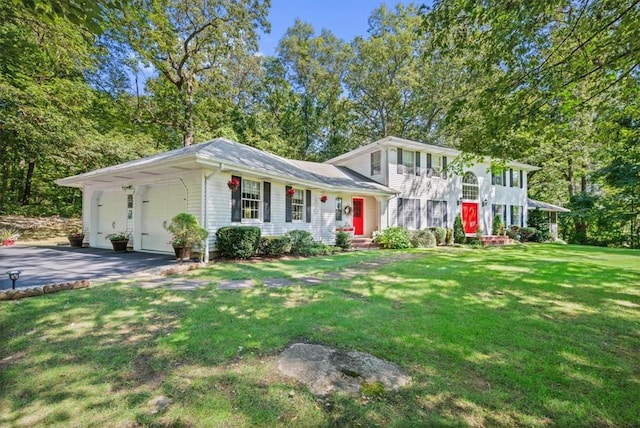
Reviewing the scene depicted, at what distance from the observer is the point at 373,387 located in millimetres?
2516

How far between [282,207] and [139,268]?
5.26 metres

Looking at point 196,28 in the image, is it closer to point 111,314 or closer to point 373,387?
point 111,314

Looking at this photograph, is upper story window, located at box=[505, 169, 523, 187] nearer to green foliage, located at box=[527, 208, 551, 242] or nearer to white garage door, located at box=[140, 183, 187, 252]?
green foliage, located at box=[527, 208, 551, 242]

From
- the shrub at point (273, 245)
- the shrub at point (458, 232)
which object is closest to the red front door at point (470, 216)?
the shrub at point (458, 232)

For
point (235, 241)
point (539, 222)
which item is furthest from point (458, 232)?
point (235, 241)

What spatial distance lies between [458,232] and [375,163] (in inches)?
242

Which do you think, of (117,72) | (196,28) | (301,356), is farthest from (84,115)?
(301,356)

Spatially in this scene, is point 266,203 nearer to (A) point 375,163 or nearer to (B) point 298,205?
(B) point 298,205

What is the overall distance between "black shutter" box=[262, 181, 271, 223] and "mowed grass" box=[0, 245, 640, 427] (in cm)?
490

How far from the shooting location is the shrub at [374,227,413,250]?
14.0 metres

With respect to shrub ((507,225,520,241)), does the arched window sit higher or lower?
higher

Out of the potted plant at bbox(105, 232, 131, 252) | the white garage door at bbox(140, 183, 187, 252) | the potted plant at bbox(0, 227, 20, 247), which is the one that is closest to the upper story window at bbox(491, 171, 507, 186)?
the white garage door at bbox(140, 183, 187, 252)

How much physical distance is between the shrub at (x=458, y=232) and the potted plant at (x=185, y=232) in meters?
13.9

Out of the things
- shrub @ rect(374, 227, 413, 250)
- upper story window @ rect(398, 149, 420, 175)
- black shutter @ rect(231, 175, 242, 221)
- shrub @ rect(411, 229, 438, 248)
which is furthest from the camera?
upper story window @ rect(398, 149, 420, 175)
